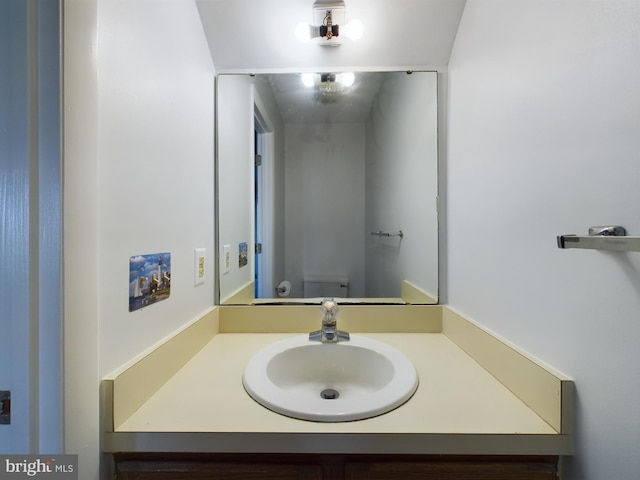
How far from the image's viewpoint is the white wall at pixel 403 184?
1021 mm

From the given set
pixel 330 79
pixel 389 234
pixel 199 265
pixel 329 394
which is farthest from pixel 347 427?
pixel 330 79

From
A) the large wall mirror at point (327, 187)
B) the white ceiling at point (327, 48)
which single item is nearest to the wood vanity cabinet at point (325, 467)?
the large wall mirror at point (327, 187)

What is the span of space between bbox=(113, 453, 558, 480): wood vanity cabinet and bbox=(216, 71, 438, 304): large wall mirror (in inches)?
21.5

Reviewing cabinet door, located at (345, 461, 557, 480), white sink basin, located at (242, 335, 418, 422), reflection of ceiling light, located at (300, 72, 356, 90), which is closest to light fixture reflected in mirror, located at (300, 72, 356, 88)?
reflection of ceiling light, located at (300, 72, 356, 90)

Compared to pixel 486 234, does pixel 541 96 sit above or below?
above

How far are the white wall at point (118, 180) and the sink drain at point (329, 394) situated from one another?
0.48 metres

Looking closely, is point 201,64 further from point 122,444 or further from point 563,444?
point 563,444

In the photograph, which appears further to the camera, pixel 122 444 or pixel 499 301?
pixel 499 301

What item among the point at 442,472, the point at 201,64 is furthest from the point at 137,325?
the point at 201,64

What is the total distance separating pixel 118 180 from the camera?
0.53 metres

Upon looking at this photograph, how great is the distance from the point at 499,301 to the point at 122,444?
0.89 metres

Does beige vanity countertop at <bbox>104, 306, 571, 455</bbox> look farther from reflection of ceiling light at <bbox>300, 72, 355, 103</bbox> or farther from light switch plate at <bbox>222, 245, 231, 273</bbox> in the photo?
reflection of ceiling light at <bbox>300, 72, 355, 103</bbox>

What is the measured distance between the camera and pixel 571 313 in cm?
48

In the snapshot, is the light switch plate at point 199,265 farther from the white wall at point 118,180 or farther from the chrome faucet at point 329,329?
the chrome faucet at point 329,329
